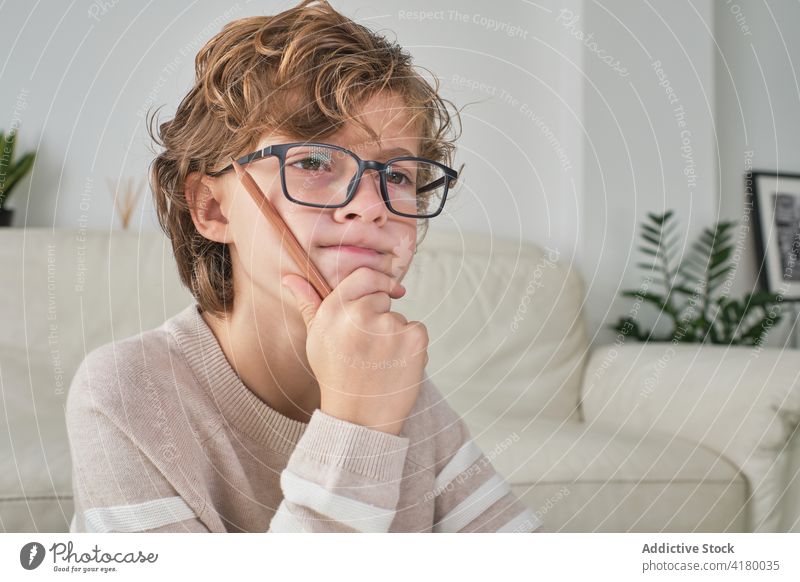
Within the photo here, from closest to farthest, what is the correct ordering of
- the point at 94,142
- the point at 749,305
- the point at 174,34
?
the point at 174,34 < the point at 94,142 < the point at 749,305

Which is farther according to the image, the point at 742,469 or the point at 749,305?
the point at 749,305

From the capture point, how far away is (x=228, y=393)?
480 mm

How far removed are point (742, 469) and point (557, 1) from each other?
1.87ft

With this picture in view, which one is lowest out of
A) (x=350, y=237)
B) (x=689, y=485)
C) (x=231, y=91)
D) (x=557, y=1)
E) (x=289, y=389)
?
(x=689, y=485)

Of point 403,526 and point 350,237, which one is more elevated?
point 350,237

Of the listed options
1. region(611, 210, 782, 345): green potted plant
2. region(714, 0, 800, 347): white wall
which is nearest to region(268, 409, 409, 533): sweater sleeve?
region(611, 210, 782, 345): green potted plant

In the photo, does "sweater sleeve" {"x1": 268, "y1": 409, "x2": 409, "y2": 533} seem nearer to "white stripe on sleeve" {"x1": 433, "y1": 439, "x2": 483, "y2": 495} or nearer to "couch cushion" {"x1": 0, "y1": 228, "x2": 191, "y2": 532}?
"white stripe on sleeve" {"x1": 433, "y1": 439, "x2": 483, "y2": 495}

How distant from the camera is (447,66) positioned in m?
0.63

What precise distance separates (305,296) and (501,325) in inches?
21.6

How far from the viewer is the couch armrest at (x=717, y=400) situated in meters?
0.75

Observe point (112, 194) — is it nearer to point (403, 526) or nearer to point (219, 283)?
point (219, 283)

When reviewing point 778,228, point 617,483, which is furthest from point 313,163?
point 778,228

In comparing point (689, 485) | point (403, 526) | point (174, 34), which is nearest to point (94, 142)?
point (174, 34)

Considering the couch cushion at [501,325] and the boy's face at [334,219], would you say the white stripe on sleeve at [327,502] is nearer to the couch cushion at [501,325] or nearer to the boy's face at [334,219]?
the boy's face at [334,219]
